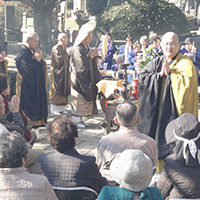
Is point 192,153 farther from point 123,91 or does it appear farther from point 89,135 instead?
point 89,135

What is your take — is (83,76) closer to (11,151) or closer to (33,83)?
(33,83)

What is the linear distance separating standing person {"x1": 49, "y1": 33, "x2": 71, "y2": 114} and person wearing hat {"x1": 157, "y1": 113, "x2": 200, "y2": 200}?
5.10 metres

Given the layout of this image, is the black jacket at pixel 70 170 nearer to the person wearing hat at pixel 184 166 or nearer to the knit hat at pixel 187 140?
the person wearing hat at pixel 184 166

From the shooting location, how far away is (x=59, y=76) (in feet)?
26.4

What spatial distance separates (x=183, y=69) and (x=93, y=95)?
3.08m

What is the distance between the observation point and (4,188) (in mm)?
2344

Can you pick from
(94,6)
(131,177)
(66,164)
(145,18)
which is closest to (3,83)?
(66,164)

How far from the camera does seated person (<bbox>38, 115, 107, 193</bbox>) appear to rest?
2877 millimetres

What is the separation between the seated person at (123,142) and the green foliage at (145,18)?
16.7m

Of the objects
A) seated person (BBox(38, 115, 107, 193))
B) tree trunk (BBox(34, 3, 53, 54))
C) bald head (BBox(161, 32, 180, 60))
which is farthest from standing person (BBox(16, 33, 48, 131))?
tree trunk (BBox(34, 3, 53, 54))

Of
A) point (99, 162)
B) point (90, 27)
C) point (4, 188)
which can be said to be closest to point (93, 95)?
point (90, 27)

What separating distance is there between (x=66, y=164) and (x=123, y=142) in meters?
0.64

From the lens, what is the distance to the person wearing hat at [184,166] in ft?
9.82

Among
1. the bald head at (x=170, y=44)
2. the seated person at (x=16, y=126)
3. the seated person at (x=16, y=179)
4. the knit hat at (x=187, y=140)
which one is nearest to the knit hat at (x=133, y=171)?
the seated person at (x=16, y=179)
